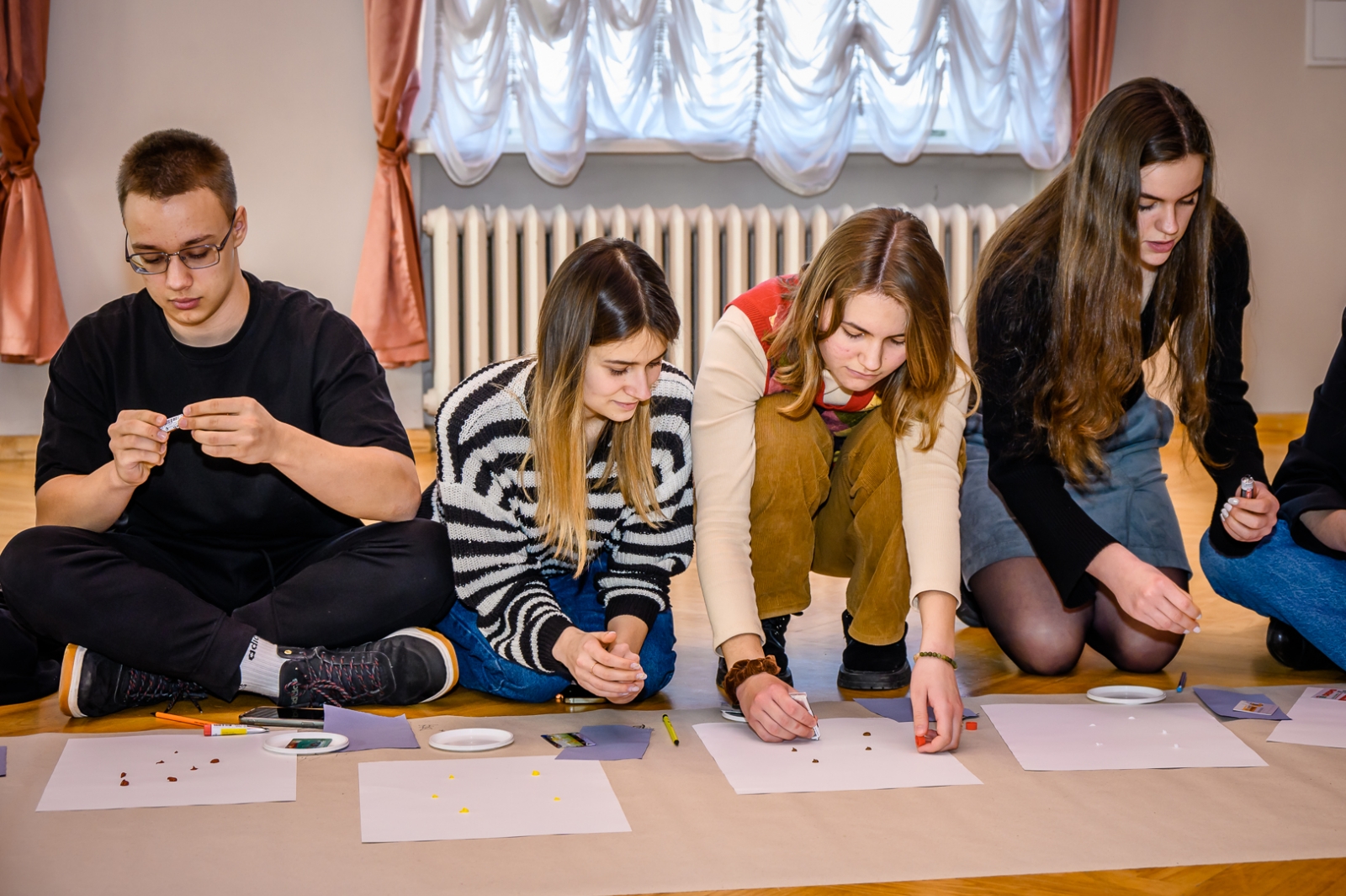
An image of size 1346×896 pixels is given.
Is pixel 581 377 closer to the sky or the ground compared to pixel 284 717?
closer to the sky

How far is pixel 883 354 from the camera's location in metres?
1.48

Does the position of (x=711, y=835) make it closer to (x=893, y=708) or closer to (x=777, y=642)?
(x=893, y=708)

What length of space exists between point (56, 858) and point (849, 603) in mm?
1086

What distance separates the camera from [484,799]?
1.25m

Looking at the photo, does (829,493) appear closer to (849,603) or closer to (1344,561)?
(849,603)

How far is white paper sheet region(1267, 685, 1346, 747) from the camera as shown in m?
1.46

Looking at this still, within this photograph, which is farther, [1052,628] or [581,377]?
[1052,628]

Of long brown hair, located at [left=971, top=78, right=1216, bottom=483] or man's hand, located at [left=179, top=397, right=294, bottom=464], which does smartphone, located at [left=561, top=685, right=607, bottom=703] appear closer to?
man's hand, located at [left=179, top=397, right=294, bottom=464]

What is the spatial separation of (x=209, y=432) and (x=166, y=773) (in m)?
0.40

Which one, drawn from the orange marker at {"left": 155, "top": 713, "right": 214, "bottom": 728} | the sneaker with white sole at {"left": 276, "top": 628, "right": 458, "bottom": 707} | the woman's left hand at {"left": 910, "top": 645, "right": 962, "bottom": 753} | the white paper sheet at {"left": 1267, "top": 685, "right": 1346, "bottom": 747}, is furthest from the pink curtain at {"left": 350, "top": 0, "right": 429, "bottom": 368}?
the white paper sheet at {"left": 1267, "top": 685, "right": 1346, "bottom": 747}

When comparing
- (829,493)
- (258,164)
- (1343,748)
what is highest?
(258,164)

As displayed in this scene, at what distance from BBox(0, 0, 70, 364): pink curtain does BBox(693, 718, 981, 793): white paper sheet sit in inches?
116

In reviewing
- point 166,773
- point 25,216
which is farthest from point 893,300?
point 25,216

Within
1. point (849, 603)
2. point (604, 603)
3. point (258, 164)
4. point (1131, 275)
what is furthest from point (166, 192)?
point (258, 164)
